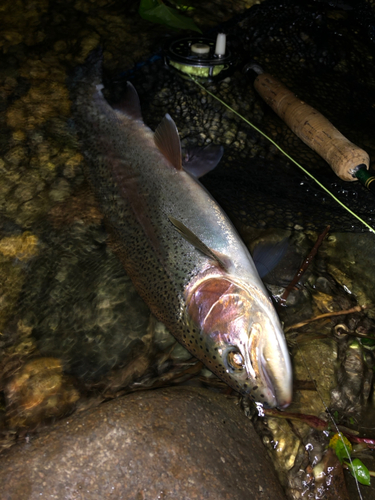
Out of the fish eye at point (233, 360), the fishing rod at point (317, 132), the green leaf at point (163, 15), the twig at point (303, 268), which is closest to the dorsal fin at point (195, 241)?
the fish eye at point (233, 360)

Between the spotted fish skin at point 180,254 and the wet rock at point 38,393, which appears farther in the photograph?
the wet rock at point 38,393

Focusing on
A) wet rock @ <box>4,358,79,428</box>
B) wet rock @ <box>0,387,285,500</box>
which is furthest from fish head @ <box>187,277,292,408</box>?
wet rock @ <box>4,358,79,428</box>

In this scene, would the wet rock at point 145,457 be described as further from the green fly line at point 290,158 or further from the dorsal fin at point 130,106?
the dorsal fin at point 130,106

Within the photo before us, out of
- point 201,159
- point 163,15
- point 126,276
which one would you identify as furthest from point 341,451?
point 163,15

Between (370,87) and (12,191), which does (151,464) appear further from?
(370,87)

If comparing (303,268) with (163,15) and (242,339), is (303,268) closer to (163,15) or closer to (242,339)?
(242,339)

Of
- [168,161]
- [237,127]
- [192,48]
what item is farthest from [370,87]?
[168,161]
